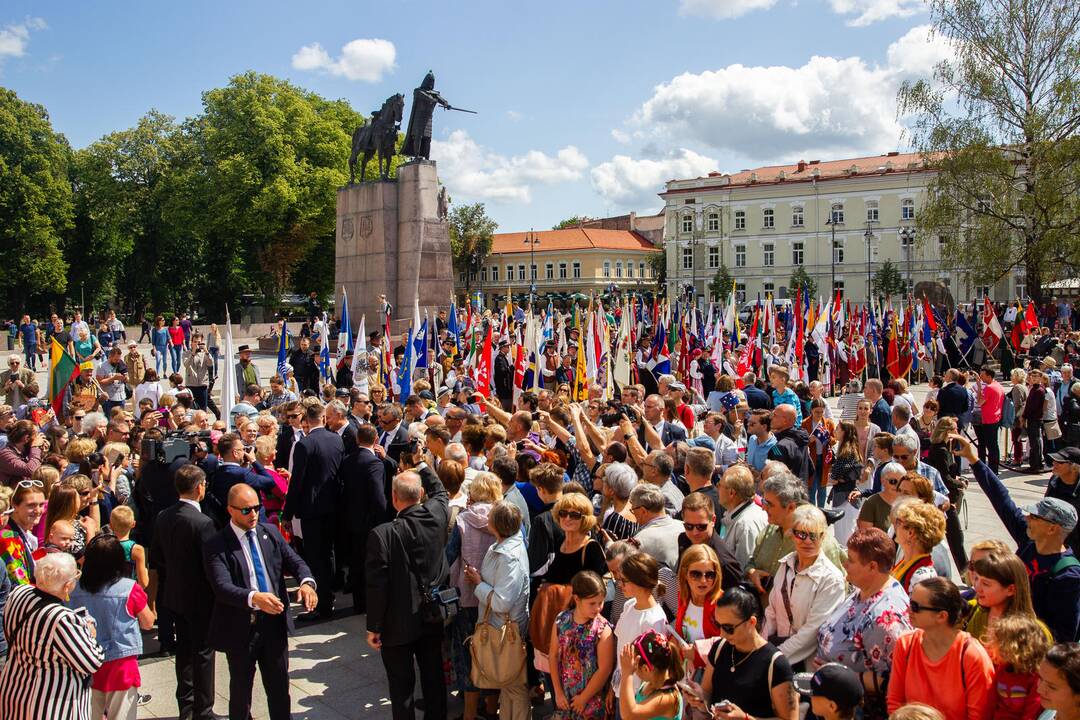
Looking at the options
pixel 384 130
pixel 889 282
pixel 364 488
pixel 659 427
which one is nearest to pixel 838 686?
pixel 364 488

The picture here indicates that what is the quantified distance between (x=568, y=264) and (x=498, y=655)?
8988 cm

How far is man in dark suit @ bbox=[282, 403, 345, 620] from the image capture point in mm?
7000

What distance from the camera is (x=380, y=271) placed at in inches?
956

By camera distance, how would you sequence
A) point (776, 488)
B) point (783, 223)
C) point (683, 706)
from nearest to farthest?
point (683, 706)
point (776, 488)
point (783, 223)

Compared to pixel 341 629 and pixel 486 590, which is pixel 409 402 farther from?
pixel 486 590

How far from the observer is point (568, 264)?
308 ft

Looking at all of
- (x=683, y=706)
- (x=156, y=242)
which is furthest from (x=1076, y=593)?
(x=156, y=242)

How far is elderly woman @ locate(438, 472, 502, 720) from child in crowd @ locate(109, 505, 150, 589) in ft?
6.17

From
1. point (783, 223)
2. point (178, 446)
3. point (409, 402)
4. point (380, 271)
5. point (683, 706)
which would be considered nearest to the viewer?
point (683, 706)

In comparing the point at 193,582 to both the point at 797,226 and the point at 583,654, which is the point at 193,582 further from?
the point at 797,226

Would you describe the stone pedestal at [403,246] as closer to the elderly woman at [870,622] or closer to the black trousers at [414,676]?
the black trousers at [414,676]

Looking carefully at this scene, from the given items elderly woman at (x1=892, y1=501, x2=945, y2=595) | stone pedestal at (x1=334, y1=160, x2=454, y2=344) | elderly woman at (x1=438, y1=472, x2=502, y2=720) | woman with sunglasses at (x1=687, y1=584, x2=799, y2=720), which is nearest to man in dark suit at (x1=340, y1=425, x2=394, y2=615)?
elderly woman at (x1=438, y1=472, x2=502, y2=720)

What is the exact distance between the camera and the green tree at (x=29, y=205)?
45031 mm

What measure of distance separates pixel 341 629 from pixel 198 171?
145 feet
